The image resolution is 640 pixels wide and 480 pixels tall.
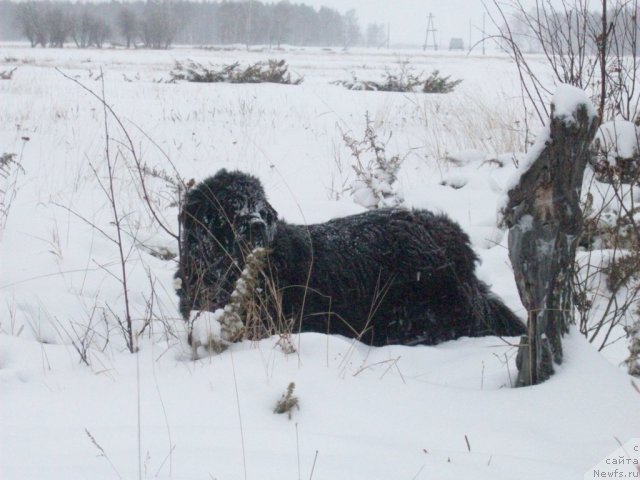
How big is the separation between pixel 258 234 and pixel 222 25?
342 ft

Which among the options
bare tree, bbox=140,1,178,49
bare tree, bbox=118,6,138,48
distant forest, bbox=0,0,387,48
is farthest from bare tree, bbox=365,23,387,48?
bare tree, bbox=118,6,138,48

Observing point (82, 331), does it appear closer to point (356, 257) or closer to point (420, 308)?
point (356, 257)

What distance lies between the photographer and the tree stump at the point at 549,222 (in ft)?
8.40

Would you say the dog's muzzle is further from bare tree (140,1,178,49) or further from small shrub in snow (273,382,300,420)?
bare tree (140,1,178,49)

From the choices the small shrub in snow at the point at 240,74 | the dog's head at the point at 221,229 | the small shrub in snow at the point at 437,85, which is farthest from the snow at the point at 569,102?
the small shrub in snow at the point at 240,74

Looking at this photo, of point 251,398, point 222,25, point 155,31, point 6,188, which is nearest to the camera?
point 251,398

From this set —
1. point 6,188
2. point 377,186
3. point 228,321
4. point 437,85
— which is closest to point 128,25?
point 437,85

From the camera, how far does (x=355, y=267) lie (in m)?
4.17

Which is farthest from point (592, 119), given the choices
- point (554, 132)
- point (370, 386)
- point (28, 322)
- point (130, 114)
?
point (130, 114)

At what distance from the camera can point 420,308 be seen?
417 centimetres

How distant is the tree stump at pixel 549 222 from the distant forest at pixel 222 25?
251 ft

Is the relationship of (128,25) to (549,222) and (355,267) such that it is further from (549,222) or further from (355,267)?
(549,222)

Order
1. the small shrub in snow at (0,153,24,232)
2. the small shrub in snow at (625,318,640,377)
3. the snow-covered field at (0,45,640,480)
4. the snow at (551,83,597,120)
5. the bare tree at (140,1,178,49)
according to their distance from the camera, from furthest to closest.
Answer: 1. the bare tree at (140,1,178,49)
2. the small shrub in snow at (0,153,24,232)
3. the small shrub in snow at (625,318,640,377)
4. the snow at (551,83,597,120)
5. the snow-covered field at (0,45,640,480)

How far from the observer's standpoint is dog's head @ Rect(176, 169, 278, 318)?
3.85m
